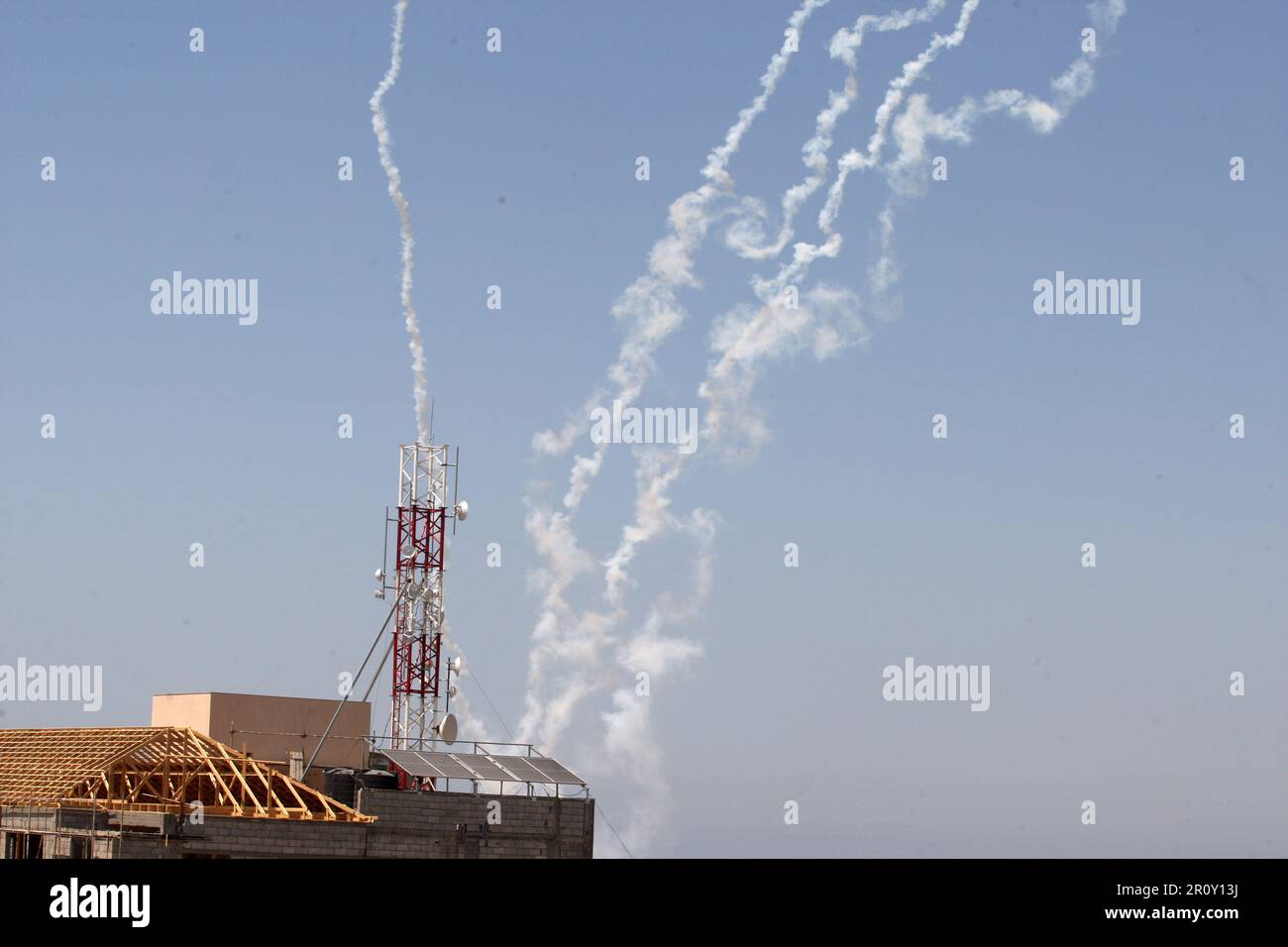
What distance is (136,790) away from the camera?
193 feet

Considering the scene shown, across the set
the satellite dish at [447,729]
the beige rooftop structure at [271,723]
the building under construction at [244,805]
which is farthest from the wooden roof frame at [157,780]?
the satellite dish at [447,729]

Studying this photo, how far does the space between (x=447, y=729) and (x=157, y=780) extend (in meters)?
16.8

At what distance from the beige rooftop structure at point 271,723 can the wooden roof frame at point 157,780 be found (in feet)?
21.2

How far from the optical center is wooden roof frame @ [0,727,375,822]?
58438 millimetres

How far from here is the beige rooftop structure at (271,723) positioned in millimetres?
70188

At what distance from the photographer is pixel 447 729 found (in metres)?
74.5

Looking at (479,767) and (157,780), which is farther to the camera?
(479,767)

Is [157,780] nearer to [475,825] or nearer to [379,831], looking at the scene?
[379,831]

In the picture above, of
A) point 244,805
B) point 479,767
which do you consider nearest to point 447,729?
point 479,767

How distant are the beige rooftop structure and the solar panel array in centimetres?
289

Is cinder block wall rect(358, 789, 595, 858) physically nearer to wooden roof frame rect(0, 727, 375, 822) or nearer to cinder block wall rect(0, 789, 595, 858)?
cinder block wall rect(0, 789, 595, 858)

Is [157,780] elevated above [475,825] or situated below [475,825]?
above
